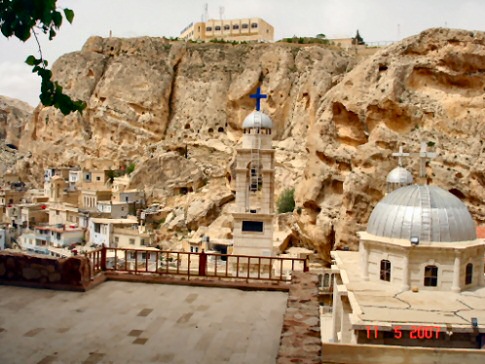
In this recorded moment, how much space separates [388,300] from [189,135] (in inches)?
1562

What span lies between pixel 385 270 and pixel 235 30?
52.0 meters

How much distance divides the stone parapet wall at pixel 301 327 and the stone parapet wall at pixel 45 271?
3.30m

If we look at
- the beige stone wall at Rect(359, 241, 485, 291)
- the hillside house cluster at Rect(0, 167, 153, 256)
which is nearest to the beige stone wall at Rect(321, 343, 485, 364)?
the beige stone wall at Rect(359, 241, 485, 291)

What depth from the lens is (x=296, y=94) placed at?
47.0 m

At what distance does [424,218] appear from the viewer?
1423 centimetres

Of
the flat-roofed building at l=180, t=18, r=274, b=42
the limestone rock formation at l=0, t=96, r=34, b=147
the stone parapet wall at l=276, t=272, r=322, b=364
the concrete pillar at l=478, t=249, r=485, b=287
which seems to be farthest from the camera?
the limestone rock formation at l=0, t=96, r=34, b=147

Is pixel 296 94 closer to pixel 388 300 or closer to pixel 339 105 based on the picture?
pixel 339 105

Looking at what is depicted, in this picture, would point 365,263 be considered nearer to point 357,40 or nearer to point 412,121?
point 412,121

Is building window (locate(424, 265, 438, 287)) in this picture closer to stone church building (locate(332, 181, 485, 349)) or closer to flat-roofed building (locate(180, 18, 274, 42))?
stone church building (locate(332, 181, 485, 349))

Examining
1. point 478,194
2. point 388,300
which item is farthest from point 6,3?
point 478,194

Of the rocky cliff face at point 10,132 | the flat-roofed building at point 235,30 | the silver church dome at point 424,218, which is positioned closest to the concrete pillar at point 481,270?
the silver church dome at point 424,218

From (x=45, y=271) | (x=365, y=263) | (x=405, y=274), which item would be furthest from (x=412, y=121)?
(x=45, y=271)

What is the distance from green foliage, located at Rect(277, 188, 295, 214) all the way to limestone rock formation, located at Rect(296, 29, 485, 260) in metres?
10.2

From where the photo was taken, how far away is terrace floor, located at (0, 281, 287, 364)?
17.8 ft
